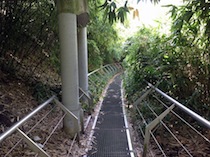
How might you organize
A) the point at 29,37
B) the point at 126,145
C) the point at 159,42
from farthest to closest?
the point at 159,42, the point at 29,37, the point at 126,145

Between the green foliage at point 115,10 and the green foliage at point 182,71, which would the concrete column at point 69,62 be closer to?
the green foliage at point 115,10

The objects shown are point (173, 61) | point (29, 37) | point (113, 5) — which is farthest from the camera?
point (29, 37)

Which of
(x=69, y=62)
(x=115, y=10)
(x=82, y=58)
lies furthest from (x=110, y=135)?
(x=82, y=58)

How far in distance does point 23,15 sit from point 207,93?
3.16 meters

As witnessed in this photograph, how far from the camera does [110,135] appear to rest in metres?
4.08

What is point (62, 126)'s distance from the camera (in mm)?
4047

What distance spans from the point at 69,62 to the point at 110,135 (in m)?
1.29

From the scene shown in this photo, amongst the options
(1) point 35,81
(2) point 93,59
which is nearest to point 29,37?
(1) point 35,81

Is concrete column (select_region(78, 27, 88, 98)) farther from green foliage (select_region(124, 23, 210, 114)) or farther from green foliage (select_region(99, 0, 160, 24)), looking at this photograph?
green foliage (select_region(99, 0, 160, 24))

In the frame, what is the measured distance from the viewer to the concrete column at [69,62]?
359 cm

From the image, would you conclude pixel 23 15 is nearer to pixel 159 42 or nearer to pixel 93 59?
pixel 159 42

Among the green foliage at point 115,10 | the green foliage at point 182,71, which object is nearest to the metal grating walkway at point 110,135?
A: the green foliage at point 182,71

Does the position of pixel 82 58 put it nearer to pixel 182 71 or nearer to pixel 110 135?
pixel 110 135

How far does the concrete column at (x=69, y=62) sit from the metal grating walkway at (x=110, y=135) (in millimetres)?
438
